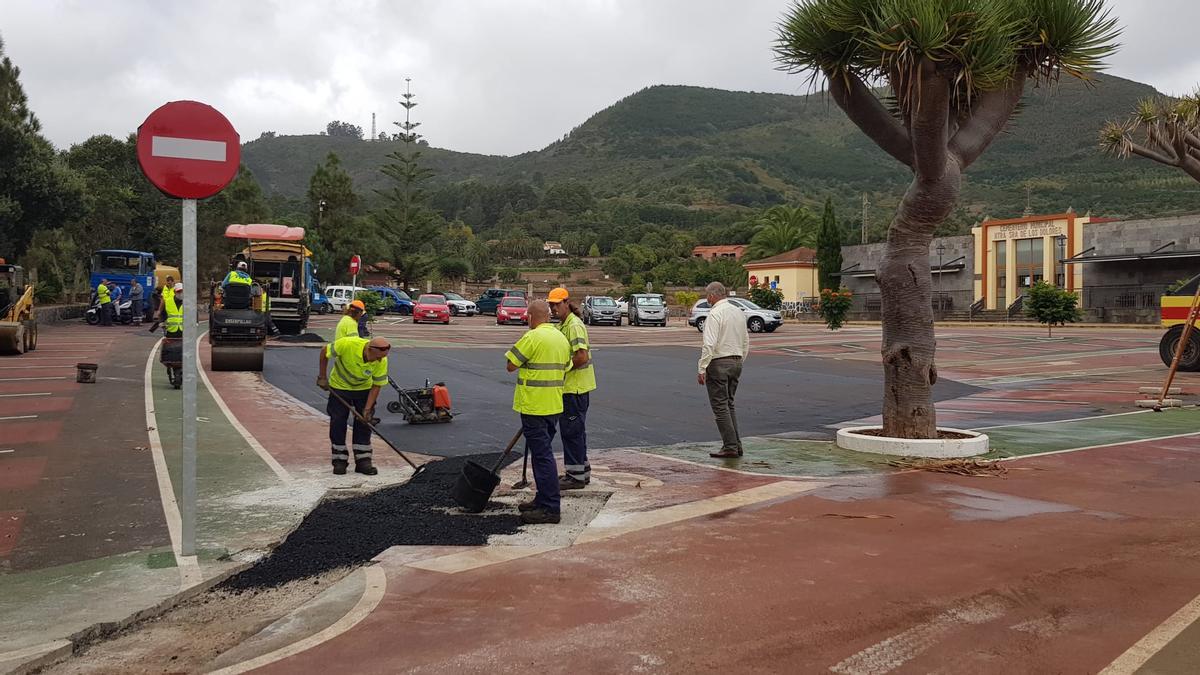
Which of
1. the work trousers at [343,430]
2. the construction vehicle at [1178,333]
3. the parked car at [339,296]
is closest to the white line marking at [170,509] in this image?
the work trousers at [343,430]

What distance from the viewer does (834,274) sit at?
6550 cm

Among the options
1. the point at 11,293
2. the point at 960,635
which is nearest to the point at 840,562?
the point at 960,635

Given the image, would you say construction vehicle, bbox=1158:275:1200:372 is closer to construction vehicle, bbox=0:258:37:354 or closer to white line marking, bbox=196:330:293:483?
white line marking, bbox=196:330:293:483

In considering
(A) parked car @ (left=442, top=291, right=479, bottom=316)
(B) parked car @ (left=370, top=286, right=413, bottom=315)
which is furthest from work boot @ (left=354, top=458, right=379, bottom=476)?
(B) parked car @ (left=370, top=286, right=413, bottom=315)

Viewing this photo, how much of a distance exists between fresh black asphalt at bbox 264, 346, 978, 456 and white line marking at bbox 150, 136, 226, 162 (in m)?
5.06

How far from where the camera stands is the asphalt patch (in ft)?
18.7

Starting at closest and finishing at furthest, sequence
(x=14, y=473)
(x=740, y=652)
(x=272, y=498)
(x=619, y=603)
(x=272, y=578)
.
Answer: (x=740, y=652) < (x=619, y=603) < (x=272, y=578) < (x=272, y=498) < (x=14, y=473)

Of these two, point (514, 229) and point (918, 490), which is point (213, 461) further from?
point (514, 229)

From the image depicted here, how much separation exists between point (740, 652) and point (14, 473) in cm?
761

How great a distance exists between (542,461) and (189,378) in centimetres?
257

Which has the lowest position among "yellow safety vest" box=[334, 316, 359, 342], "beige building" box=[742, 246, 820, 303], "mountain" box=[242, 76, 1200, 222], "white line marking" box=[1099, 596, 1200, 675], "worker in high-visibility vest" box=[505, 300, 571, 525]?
"white line marking" box=[1099, 596, 1200, 675]

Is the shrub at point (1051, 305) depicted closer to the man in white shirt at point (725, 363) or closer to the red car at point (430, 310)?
the red car at point (430, 310)

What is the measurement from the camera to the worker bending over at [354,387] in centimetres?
870

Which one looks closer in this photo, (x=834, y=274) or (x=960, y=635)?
(x=960, y=635)
